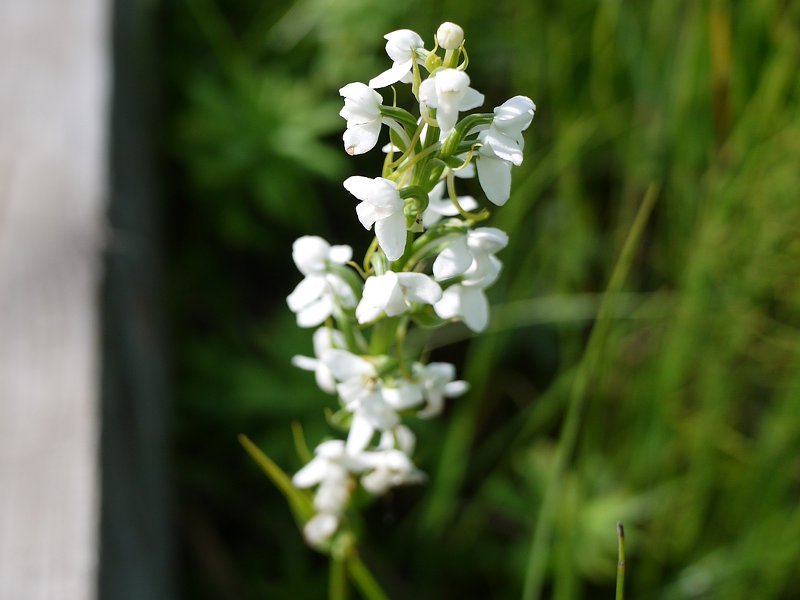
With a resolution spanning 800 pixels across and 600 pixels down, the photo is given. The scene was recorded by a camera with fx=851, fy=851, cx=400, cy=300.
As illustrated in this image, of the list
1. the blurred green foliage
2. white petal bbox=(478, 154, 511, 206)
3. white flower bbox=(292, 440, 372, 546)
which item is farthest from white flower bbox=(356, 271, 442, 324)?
the blurred green foliage

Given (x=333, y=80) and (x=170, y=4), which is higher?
(x=170, y=4)

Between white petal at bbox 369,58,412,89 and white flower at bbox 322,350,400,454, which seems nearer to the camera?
white petal at bbox 369,58,412,89

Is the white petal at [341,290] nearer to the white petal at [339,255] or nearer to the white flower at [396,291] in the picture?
the white petal at [339,255]

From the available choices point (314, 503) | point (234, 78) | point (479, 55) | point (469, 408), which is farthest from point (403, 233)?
point (479, 55)

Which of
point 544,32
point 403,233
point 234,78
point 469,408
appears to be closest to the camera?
point 403,233

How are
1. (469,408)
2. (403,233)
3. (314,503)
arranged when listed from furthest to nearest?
(469,408), (314,503), (403,233)

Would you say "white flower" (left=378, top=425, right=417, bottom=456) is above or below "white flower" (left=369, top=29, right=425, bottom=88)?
below

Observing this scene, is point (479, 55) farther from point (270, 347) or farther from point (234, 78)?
point (270, 347)

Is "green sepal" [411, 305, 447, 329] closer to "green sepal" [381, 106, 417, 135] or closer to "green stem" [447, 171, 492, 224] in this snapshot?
"green stem" [447, 171, 492, 224]

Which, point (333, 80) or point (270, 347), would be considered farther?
point (333, 80)
